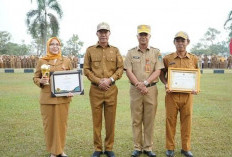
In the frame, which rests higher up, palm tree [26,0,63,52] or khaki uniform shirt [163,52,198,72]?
palm tree [26,0,63,52]

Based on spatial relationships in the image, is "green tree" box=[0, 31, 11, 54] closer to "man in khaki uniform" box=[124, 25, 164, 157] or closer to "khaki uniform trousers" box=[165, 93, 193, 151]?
"man in khaki uniform" box=[124, 25, 164, 157]

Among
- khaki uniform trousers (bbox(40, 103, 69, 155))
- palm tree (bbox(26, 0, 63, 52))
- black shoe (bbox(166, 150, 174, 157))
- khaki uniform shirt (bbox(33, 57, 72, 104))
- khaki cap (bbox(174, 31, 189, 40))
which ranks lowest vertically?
black shoe (bbox(166, 150, 174, 157))

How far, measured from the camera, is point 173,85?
4.16 meters

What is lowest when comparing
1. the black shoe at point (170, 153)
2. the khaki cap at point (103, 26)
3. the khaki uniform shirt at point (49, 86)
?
the black shoe at point (170, 153)

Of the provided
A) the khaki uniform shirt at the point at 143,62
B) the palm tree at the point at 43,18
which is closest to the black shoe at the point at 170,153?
the khaki uniform shirt at the point at 143,62

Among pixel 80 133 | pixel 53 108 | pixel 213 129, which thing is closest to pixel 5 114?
pixel 80 133

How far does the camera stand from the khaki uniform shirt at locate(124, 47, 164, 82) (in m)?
4.16

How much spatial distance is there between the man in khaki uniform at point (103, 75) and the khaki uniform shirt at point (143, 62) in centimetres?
17

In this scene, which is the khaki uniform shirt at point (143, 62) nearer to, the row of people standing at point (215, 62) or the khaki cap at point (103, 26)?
the khaki cap at point (103, 26)

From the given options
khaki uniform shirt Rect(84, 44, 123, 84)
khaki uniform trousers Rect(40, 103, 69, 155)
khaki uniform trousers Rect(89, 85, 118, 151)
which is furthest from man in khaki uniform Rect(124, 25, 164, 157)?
khaki uniform trousers Rect(40, 103, 69, 155)

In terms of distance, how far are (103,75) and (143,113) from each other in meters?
0.88

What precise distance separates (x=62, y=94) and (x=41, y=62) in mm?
565

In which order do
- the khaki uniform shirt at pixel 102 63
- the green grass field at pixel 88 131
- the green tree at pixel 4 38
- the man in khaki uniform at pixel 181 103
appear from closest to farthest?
the khaki uniform shirt at pixel 102 63, the man in khaki uniform at pixel 181 103, the green grass field at pixel 88 131, the green tree at pixel 4 38

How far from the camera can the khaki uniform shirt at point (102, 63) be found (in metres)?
4.09
